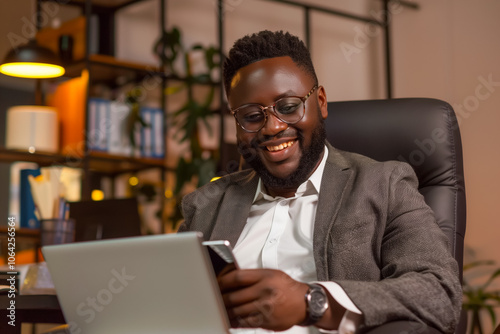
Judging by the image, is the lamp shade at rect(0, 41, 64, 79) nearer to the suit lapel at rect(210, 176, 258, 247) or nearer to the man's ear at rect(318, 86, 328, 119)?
the suit lapel at rect(210, 176, 258, 247)

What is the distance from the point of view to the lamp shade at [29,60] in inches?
122

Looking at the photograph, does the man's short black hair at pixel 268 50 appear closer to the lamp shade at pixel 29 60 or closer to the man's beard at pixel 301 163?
the man's beard at pixel 301 163

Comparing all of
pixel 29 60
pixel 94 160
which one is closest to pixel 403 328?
pixel 29 60

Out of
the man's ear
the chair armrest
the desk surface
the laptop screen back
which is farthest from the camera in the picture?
the laptop screen back

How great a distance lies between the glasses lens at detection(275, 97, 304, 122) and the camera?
1741 millimetres

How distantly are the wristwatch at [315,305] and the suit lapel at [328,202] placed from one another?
9.5 inches

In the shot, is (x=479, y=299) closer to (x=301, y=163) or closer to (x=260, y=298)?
(x=301, y=163)

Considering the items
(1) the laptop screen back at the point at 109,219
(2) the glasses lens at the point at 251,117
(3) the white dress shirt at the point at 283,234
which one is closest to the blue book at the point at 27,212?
(1) the laptop screen back at the point at 109,219

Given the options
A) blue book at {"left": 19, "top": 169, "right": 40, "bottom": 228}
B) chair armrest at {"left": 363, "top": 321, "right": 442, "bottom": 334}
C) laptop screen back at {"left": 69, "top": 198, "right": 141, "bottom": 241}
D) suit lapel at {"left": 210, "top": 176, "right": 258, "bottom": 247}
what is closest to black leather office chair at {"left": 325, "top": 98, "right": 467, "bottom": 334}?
suit lapel at {"left": 210, "top": 176, "right": 258, "bottom": 247}

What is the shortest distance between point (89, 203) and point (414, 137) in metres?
1.20

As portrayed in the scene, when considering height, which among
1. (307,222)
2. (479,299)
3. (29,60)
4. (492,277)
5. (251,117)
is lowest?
(479,299)

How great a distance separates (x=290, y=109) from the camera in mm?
1748

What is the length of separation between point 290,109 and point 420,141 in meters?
0.41

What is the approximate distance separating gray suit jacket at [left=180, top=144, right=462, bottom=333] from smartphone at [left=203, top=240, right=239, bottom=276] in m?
0.25
